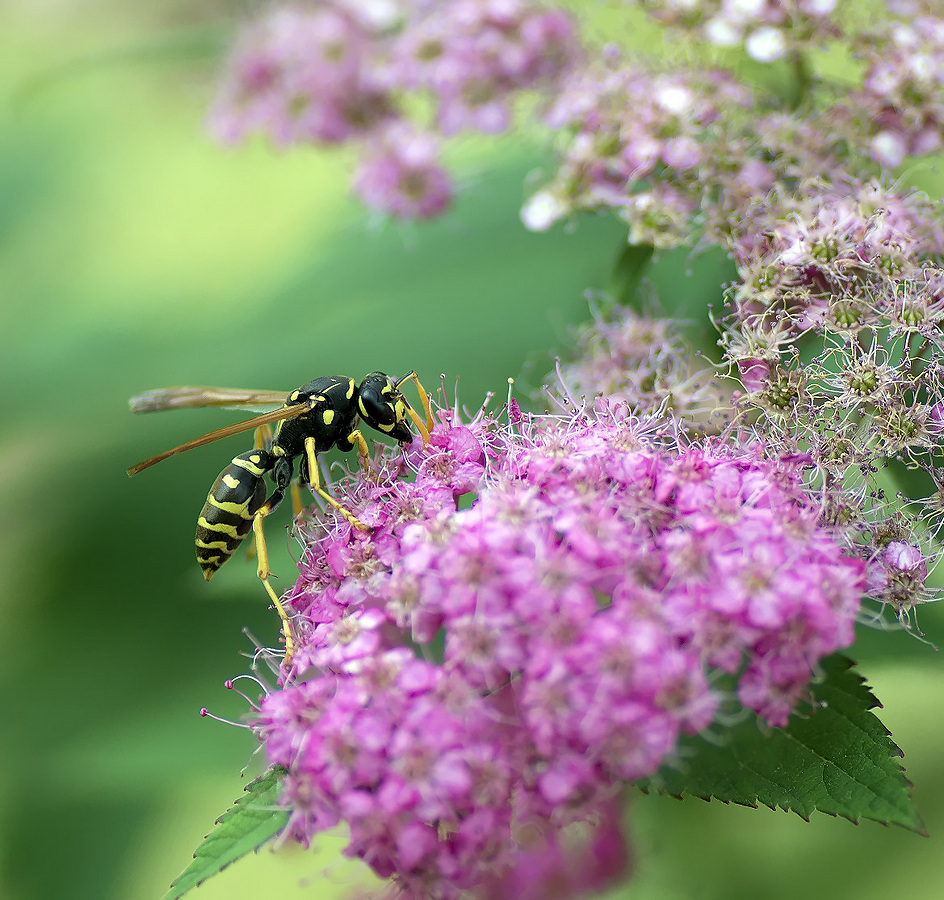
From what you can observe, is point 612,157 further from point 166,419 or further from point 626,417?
point 166,419

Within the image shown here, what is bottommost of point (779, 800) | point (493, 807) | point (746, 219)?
point (779, 800)

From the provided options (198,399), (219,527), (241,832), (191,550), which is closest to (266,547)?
(219,527)

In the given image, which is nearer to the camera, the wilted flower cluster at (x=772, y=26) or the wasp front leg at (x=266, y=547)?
the wasp front leg at (x=266, y=547)

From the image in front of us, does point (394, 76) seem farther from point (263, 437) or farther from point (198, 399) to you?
point (198, 399)

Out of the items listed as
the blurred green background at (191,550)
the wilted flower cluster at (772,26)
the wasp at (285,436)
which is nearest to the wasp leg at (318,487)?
the wasp at (285,436)

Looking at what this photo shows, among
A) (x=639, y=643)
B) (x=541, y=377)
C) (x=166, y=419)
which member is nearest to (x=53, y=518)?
(x=166, y=419)

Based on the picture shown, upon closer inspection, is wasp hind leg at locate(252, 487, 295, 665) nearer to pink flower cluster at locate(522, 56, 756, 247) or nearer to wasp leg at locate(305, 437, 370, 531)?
wasp leg at locate(305, 437, 370, 531)

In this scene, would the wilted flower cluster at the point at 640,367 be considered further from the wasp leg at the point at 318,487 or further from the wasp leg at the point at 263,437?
the wasp leg at the point at 263,437

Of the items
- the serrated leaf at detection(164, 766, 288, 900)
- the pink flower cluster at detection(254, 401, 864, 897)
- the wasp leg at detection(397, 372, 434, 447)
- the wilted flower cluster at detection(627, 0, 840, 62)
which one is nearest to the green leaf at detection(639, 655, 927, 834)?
the pink flower cluster at detection(254, 401, 864, 897)
